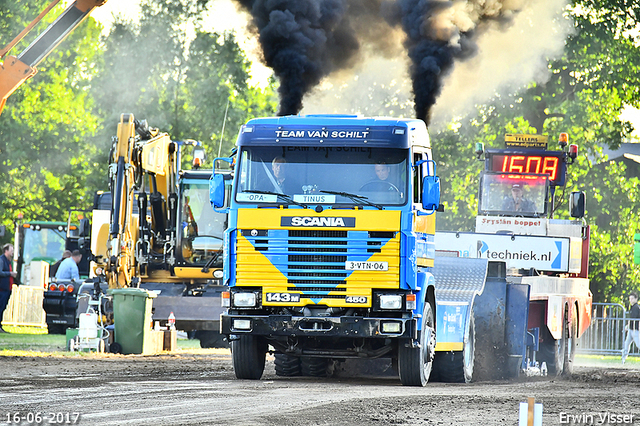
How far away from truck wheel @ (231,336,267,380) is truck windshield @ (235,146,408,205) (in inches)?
79.9

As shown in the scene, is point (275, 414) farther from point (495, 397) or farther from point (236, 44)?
point (236, 44)

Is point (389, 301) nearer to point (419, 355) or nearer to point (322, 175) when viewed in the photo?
point (419, 355)

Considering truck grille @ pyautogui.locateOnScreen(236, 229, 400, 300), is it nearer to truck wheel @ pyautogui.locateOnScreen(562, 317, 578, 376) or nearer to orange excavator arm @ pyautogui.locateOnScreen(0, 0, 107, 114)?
truck wheel @ pyautogui.locateOnScreen(562, 317, 578, 376)

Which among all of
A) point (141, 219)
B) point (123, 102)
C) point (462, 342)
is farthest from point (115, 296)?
point (123, 102)

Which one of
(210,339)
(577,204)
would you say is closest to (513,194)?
(577,204)

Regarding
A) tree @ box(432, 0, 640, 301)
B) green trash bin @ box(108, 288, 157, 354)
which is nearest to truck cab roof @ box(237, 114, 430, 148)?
green trash bin @ box(108, 288, 157, 354)

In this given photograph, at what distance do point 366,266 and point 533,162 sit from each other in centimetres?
1373

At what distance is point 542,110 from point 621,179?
404 cm

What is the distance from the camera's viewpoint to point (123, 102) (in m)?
50.8

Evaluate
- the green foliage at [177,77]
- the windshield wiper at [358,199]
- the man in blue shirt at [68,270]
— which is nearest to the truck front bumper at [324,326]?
the windshield wiper at [358,199]

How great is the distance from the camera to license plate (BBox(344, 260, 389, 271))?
1358cm

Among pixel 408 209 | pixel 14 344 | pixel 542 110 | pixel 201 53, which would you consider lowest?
pixel 14 344

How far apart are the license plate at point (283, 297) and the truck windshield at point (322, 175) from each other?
3.66 ft

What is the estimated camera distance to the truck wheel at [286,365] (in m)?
16.2
